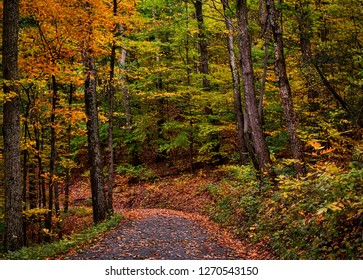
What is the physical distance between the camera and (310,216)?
7059 mm

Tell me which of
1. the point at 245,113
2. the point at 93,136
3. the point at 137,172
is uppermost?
the point at 245,113

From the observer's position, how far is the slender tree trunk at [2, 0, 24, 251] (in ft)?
31.8

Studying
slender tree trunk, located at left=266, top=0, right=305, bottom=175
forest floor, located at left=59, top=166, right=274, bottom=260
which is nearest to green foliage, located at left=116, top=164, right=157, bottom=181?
forest floor, located at left=59, top=166, right=274, bottom=260

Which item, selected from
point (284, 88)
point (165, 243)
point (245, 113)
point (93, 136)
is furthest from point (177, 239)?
point (245, 113)

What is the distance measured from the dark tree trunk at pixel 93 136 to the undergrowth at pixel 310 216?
452cm

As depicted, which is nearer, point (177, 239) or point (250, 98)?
point (177, 239)

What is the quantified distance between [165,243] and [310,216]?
3.61m

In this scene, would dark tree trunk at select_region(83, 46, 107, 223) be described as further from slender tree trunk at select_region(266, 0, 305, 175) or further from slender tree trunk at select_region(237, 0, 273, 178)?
slender tree trunk at select_region(266, 0, 305, 175)

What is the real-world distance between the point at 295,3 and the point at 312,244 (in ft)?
29.1

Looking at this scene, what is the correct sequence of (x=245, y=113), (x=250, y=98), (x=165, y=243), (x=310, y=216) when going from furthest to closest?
1. (x=245, y=113)
2. (x=250, y=98)
3. (x=165, y=243)
4. (x=310, y=216)

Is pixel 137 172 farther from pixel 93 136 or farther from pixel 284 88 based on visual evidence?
pixel 284 88

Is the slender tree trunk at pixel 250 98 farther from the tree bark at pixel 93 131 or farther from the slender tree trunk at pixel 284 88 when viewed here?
the tree bark at pixel 93 131

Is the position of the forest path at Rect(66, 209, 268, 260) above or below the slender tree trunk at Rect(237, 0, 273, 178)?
below

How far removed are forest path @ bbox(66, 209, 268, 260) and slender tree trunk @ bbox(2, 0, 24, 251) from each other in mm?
2822
